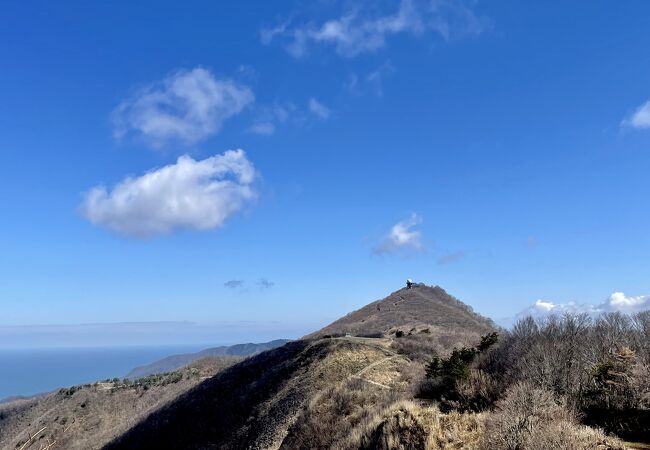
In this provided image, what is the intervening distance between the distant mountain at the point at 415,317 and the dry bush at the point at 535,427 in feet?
135

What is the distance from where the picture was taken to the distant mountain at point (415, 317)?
226 ft

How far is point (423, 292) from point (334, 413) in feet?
314

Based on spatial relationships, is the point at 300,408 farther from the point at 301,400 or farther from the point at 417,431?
the point at 417,431

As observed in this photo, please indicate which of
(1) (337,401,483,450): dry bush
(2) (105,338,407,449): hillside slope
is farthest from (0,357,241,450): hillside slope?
(1) (337,401,483,450): dry bush

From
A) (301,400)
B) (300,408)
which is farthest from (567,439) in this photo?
(301,400)

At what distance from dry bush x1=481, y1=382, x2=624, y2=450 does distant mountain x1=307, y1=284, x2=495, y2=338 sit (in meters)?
41.0

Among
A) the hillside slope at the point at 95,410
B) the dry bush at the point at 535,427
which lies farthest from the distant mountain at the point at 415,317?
the dry bush at the point at 535,427

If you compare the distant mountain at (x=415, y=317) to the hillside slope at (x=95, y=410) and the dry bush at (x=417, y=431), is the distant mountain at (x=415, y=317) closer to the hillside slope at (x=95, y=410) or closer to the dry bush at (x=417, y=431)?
the hillside slope at (x=95, y=410)

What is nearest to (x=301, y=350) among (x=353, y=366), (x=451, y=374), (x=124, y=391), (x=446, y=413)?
(x=353, y=366)

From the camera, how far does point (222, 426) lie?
32.9m

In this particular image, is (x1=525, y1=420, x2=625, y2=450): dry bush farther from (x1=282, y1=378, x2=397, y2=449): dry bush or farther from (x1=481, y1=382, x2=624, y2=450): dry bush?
(x1=282, y1=378, x2=397, y2=449): dry bush

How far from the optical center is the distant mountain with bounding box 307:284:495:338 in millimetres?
68812

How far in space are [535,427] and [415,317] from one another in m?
70.7

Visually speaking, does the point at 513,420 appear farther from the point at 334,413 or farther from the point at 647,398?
the point at 334,413
